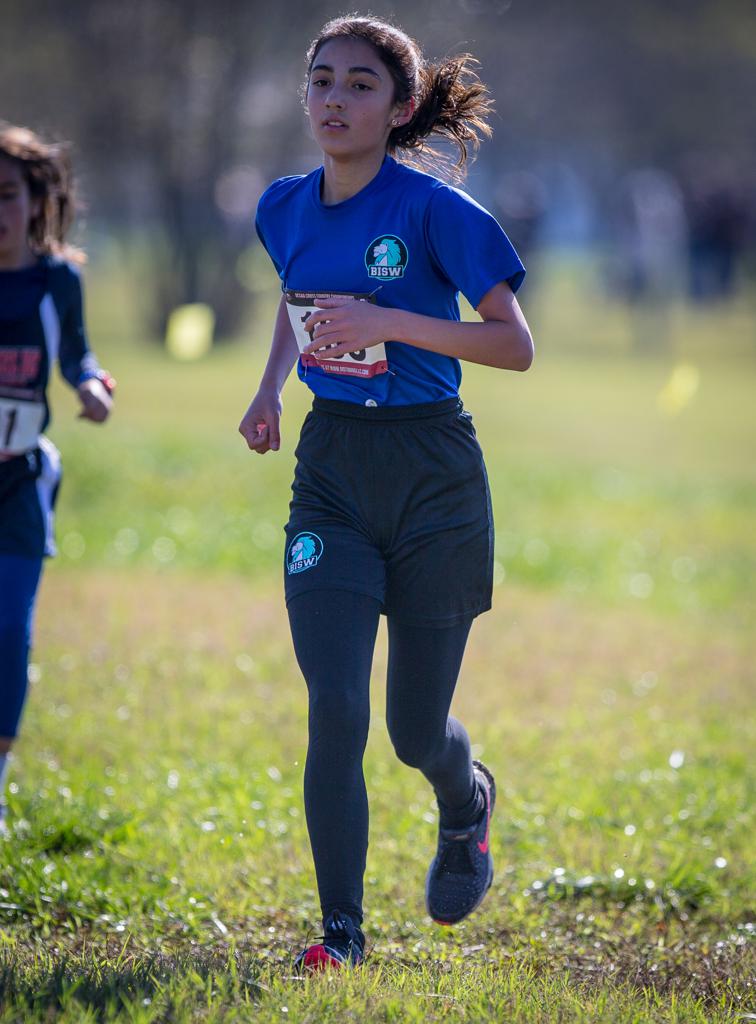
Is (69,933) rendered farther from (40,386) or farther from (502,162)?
(502,162)

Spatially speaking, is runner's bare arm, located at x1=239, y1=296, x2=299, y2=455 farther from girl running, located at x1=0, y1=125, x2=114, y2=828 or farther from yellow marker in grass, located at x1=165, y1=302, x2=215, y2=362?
yellow marker in grass, located at x1=165, y1=302, x2=215, y2=362

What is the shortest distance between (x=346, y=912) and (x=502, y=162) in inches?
2600

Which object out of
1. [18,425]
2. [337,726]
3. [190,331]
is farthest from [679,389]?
[337,726]

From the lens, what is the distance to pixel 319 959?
3.50 meters

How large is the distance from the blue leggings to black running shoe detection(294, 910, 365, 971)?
4.94ft

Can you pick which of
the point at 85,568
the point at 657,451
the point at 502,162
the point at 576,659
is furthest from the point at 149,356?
the point at 502,162

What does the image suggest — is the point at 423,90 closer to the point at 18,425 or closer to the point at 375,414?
the point at 375,414

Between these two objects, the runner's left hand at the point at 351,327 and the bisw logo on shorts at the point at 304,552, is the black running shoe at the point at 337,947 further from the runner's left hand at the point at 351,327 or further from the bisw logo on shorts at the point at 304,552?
the runner's left hand at the point at 351,327

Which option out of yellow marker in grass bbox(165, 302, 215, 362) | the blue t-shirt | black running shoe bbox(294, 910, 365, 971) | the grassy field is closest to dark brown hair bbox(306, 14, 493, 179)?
the blue t-shirt

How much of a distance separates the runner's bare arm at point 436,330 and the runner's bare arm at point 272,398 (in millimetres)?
441

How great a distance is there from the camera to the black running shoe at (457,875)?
4.20 metres

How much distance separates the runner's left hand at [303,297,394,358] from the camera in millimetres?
3535

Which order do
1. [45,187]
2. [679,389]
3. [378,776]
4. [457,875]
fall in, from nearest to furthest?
[457,875] < [45,187] < [378,776] < [679,389]

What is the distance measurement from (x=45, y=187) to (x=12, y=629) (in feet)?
5.06
